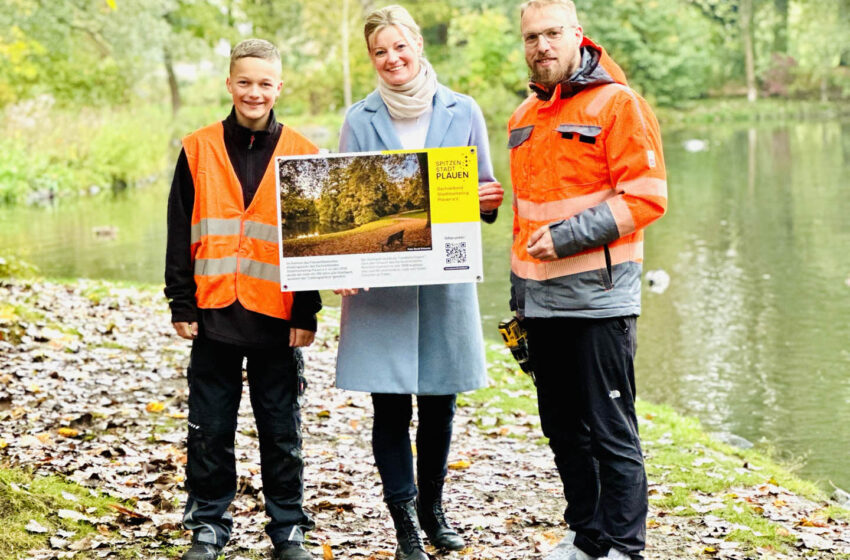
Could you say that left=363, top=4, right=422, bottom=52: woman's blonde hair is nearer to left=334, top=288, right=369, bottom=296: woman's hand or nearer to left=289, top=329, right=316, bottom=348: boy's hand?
left=334, top=288, right=369, bottom=296: woman's hand

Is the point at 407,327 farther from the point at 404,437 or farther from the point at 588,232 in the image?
the point at 588,232

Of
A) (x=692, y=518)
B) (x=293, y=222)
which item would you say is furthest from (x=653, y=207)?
(x=692, y=518)

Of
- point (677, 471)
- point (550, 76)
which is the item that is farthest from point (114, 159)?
point (550, 76)

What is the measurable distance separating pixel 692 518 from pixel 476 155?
2.28m

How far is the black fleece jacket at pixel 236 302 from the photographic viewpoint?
3887mm

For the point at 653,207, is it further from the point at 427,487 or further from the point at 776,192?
the point at 776,192

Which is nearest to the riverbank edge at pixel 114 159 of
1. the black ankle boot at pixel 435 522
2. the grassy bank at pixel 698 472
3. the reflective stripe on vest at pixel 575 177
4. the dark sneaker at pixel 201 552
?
the grassy bank at pixel 698 472

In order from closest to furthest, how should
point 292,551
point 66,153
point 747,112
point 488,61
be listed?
1. point 292,551
2. point 66,153
3. point 488,61
4. point 747,112

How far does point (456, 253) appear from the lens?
3.78 metres

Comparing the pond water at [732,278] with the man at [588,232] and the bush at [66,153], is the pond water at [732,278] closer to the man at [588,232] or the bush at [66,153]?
the bush at [66,153]

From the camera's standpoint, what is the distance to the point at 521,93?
169 ft

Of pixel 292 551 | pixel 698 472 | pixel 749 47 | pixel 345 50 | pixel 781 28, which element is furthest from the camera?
pixel 781 28

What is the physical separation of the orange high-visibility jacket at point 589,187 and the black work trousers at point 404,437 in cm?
62

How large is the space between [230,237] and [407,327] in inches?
29.9
